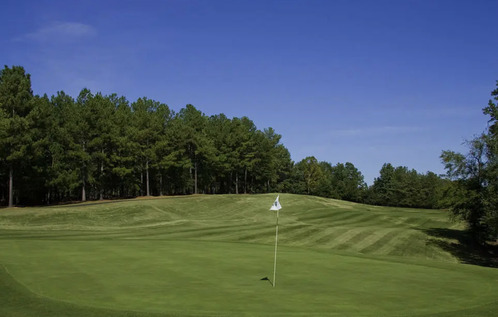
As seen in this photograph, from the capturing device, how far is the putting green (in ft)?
36.0

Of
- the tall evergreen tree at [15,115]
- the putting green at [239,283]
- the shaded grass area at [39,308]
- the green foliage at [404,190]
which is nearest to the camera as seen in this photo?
the shaded grass area at [39,308]

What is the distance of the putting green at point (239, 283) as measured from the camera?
1097 cm

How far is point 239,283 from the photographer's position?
14.0 meters

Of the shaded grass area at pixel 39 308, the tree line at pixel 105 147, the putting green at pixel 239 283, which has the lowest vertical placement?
the putting green at pixel 239 283

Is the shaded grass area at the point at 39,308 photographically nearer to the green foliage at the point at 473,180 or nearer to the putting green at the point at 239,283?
the putting green at the point at 239,283

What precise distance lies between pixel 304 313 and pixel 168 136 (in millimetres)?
67882

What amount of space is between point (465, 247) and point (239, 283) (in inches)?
1323

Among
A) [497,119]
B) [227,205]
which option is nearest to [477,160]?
[497,119]

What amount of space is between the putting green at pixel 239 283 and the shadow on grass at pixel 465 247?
18.6m

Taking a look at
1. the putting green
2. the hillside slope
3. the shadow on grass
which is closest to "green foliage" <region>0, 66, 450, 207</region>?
the shadow on grass

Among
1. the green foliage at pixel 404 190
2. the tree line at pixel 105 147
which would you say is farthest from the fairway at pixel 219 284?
the green foliage at pixel 404 190

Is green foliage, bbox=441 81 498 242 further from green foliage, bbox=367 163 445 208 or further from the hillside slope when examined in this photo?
green foliage, bbox=367 163 445 208

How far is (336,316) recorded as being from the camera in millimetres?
10188

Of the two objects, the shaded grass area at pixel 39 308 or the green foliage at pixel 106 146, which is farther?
the green foliage at pixel 106 146
